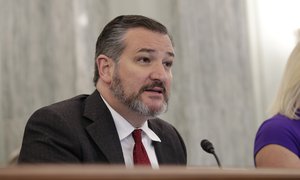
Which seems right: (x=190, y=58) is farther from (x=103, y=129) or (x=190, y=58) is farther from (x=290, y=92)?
(x=103, y=129)

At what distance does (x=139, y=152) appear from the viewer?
2.25 metres

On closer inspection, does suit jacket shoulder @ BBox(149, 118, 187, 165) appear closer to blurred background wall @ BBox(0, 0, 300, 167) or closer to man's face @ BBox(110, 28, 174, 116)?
man's face @ BBox(110, 28, 174, 116)

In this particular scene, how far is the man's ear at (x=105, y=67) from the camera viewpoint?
7.98 feet

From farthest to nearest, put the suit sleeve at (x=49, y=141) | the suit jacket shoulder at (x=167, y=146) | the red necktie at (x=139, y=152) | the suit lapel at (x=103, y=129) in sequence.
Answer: the suit jacket shoulder at (x=167, y=146) → the red necktie at (x=139, y=152) → the suit lapel at (x=103, y=129) → the suit sleeve at (x=49, y=141)

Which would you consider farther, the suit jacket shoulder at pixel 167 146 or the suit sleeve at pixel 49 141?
the suit jacket shoulder at pixel 167 146

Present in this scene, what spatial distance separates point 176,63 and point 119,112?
202 cm

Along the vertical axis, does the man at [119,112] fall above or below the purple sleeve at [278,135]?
above

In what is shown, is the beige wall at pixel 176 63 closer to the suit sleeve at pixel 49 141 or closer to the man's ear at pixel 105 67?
the man's ear at pixel 105 67

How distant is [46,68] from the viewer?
13.1ft

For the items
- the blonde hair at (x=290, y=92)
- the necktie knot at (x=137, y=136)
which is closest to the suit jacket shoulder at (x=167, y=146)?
the necktie knot at (x=137, y=136)

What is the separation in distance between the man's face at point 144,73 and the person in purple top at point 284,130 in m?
0.47

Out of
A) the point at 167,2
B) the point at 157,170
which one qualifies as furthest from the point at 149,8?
the point at 157,170

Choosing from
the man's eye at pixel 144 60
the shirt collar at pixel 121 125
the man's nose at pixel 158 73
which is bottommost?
the shirt collar at pixel 121 125

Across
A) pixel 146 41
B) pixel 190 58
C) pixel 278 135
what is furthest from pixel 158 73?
pixel 190 58
